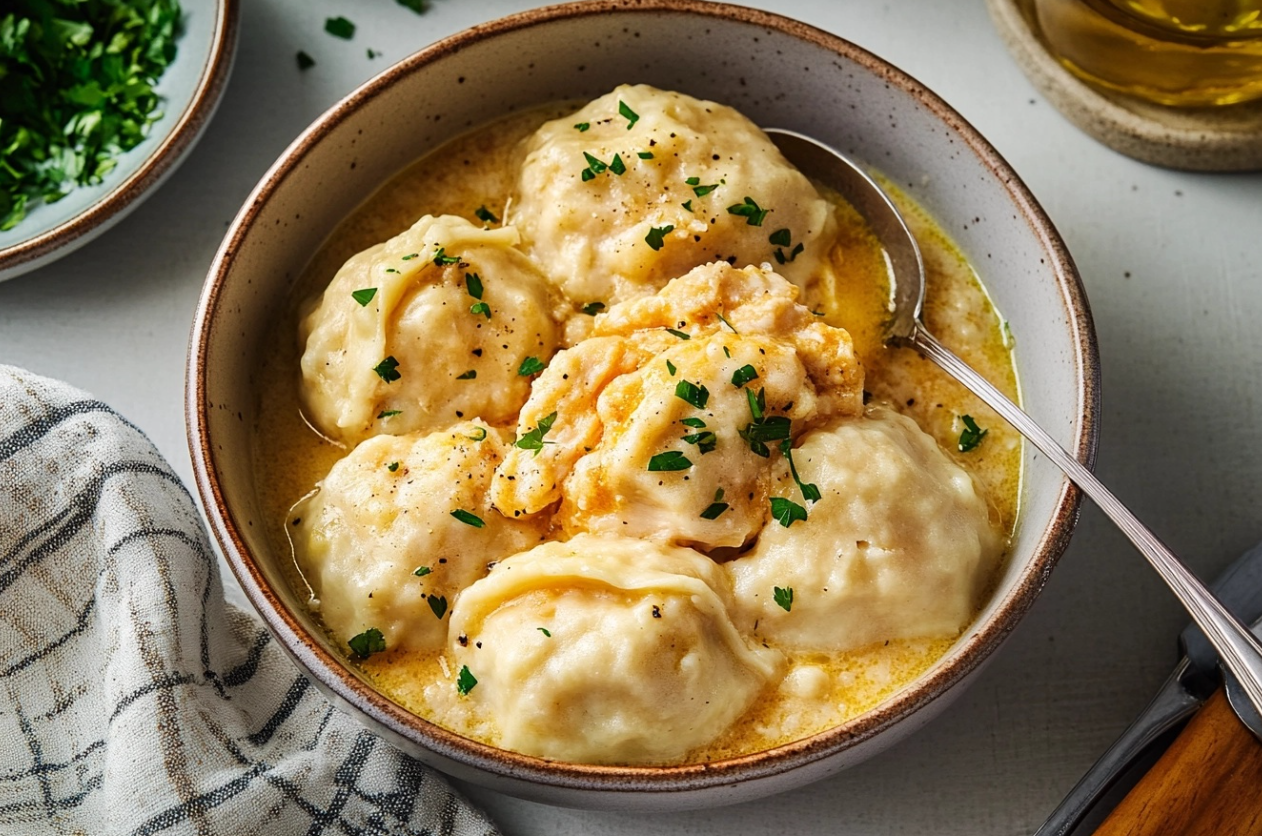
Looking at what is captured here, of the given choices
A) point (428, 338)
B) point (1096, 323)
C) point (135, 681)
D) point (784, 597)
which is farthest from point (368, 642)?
point (1096, 323)

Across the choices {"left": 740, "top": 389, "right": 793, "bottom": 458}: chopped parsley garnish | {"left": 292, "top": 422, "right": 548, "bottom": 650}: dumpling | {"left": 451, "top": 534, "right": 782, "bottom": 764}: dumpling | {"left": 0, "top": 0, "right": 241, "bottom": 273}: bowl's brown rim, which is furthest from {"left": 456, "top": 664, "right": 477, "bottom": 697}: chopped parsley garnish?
{"left": 0, "top": 0, "right": 241, "bottom": 273}: bowl's brown rim

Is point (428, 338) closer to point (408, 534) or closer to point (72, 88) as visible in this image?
point (408, 534)

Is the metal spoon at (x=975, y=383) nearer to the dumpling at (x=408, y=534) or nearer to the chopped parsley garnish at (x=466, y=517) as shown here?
the dumpling at (x=408, y=534)

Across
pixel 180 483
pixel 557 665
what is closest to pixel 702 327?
pixel 557 665

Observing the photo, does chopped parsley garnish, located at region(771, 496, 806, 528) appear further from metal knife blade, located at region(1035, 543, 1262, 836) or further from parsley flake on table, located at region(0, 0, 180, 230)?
parsley flake on table, located at region(0, 0, 180, 230)

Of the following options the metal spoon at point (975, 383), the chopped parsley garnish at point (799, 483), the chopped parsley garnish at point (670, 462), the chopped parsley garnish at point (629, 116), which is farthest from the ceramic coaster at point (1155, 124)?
the chopped parsley garnish at point (670, 462)

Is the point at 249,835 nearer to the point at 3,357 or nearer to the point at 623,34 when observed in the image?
the point at 3,357
